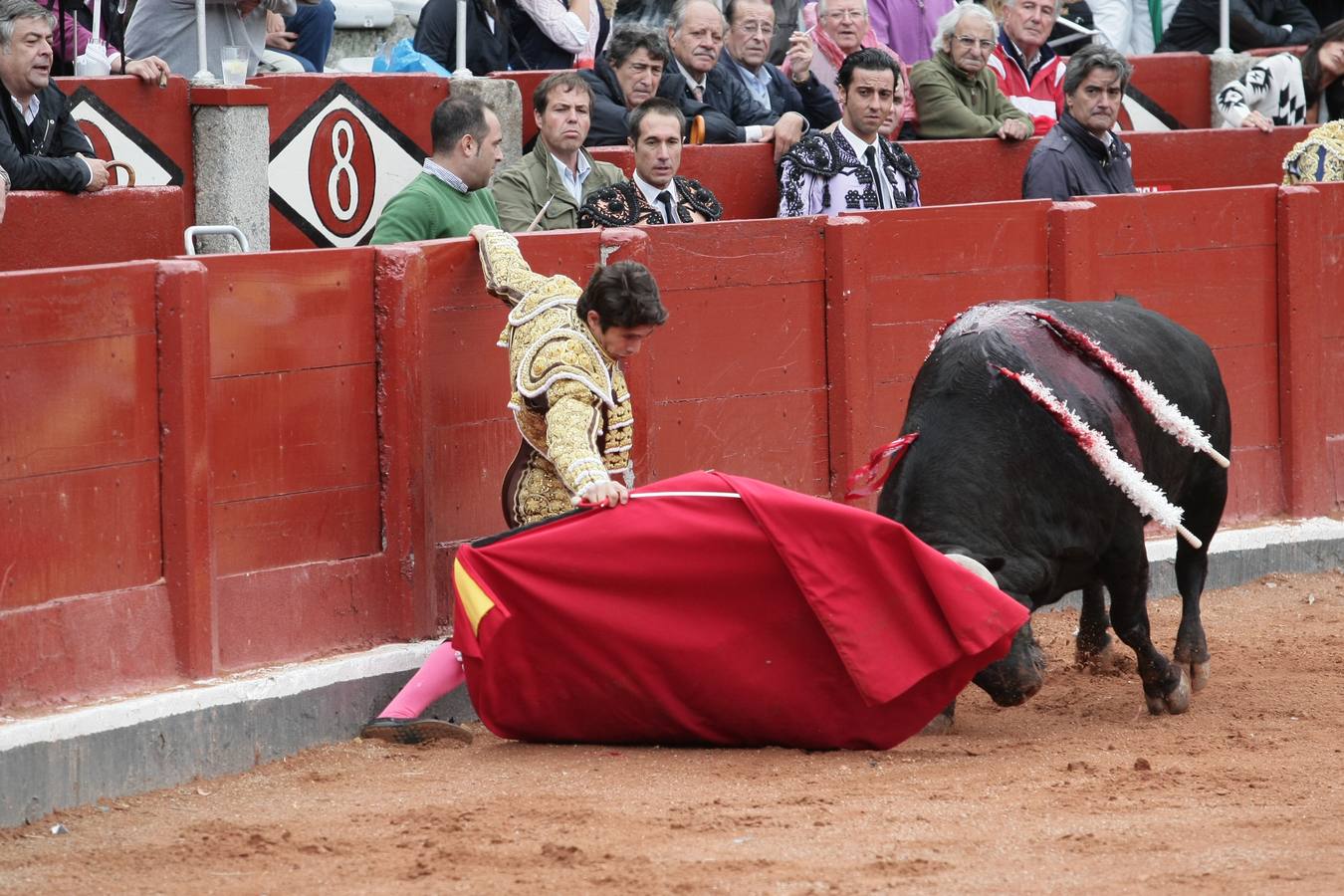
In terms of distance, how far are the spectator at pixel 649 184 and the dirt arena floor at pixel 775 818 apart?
Result: 213 centimetres

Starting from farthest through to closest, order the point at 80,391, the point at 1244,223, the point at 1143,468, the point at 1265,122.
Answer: the point at 1265,122
the point at 1244,223
the point at 1143,468
the point at 80,391

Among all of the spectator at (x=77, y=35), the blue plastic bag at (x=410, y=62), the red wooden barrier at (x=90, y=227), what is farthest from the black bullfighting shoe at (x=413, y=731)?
the blue plastic bag at (x=410, y=62)

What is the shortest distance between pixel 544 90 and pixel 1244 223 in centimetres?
324

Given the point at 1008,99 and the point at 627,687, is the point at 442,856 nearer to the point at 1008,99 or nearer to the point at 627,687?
the point at 627,687

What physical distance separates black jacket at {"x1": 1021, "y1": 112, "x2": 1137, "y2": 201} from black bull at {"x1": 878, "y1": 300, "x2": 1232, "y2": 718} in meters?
2.16

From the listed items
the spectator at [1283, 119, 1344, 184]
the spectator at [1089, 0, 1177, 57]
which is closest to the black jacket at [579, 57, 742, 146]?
the spectator at [1283, 119, 1344, 184]

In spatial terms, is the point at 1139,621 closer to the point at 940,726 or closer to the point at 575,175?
the point at 940,726

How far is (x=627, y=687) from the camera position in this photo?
18.8ft

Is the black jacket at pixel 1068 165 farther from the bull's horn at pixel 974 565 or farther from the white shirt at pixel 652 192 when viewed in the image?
the bull's horn at pixel 974 565

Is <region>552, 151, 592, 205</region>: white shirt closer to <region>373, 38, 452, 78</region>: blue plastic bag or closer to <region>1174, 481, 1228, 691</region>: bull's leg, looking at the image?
<region>373, 38, 452, 78</region>: blue plastic bag

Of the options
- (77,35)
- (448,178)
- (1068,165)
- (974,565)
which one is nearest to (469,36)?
(77,35)

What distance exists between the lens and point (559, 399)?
18.6 ft

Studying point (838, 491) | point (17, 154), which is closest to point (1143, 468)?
point (838, 491)

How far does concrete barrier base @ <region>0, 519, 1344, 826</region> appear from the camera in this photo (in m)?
5.08
